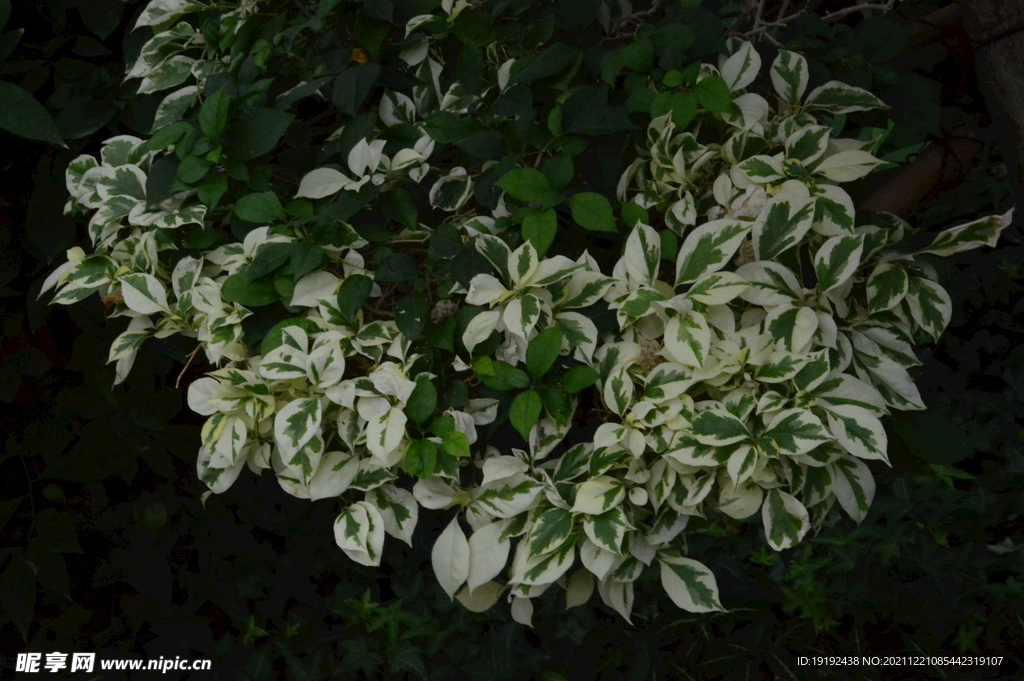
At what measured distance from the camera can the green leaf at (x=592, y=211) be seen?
93cm

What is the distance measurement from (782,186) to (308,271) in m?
0.60

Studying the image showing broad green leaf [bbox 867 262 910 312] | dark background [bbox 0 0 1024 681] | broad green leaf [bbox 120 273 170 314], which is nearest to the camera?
broad green leaf [bbox 867 262 910 312]

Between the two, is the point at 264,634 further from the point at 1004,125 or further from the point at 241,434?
the point at 1004,125

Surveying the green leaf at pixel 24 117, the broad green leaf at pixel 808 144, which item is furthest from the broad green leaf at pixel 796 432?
the green leaf at pixel 24 117

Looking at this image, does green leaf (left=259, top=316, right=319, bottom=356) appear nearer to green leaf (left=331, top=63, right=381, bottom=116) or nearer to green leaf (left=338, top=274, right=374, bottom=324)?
green leaf (left=338, top=274, right=374, bottom=324)

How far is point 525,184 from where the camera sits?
942 mm

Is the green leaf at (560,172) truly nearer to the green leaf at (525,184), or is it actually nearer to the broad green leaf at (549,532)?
the green leaf at (525,184)

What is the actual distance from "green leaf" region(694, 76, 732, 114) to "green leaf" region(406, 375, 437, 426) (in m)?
0.49

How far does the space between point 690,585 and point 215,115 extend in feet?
2.86

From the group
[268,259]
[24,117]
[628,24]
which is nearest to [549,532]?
[268,259]

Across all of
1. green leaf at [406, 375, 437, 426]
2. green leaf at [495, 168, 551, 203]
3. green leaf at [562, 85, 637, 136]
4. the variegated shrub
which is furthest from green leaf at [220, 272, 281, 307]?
green leaf at [562, 85, 637, 136]

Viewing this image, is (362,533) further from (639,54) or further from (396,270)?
(639,54)

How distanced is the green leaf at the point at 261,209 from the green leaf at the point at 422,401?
0.30 meters

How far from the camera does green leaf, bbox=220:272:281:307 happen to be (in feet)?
3.27
